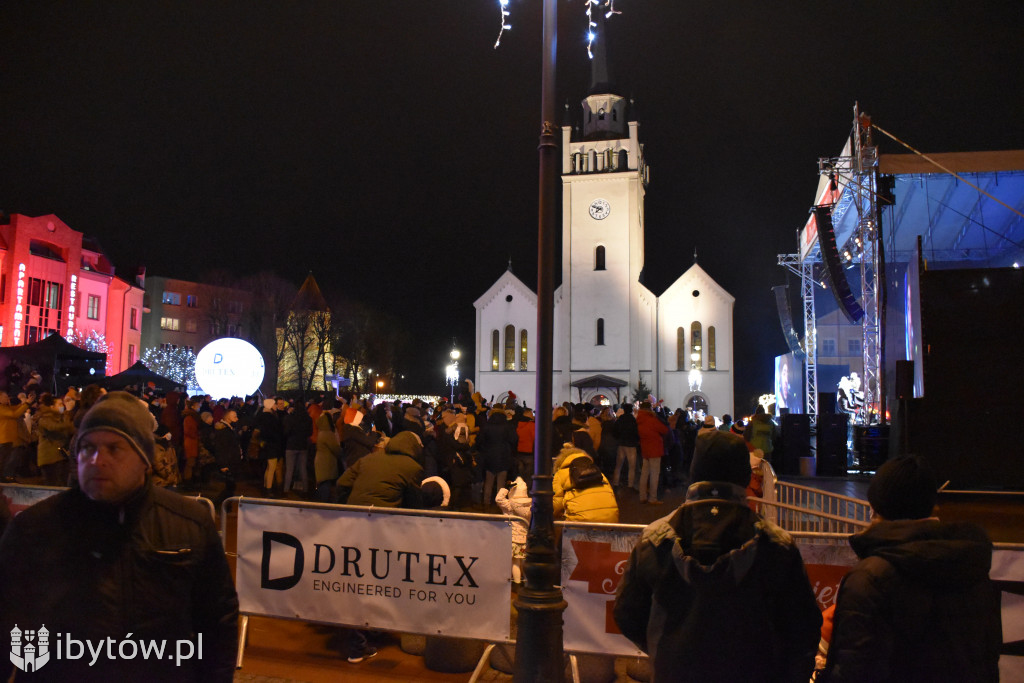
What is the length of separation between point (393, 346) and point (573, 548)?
2180 inches

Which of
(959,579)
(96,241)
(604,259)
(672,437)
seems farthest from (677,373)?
(959,579)

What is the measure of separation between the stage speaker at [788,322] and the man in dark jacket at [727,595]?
37.4 metres

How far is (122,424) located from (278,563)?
3.32 meters

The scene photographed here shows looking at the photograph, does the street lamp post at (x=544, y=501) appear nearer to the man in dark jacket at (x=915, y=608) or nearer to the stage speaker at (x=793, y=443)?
the man in dark jacket at (x=915, y=608)

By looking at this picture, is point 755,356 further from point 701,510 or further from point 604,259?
point 701,510

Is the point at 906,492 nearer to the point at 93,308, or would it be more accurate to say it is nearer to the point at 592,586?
the point at 592,586

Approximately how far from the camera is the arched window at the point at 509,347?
1843 inches

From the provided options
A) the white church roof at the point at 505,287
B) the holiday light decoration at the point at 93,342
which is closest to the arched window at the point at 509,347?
the white church roof at the point at 505,287

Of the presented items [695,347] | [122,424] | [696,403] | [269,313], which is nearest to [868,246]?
[122,424]

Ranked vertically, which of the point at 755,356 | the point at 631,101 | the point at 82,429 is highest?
the point at 631,101

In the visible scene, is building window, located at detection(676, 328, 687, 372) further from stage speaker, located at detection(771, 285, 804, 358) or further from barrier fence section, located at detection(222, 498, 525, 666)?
barrier fence section, located at detection(222, 498, 525, 666)

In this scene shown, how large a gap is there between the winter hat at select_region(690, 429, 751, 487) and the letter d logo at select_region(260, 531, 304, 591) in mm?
3718

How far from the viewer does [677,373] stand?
45531mm

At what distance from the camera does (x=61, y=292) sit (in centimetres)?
4284
